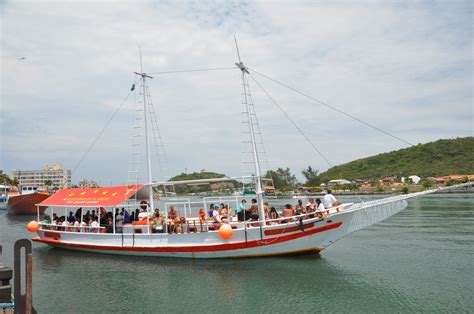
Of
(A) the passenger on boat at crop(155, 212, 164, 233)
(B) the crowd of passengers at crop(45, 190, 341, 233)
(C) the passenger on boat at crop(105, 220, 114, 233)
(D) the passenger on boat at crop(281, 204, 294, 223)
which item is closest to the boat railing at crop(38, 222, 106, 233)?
(B) the crowd of passengers at crop(45, 190, 341, 233)

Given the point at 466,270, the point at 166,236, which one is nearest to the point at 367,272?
the point at 466,270

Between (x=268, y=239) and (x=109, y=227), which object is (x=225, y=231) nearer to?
(x=268, y=239)

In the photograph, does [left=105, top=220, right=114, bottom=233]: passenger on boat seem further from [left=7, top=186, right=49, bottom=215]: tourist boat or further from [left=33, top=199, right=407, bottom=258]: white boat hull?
[left=7, top=186, right=49, bottom=215]: tourist boat

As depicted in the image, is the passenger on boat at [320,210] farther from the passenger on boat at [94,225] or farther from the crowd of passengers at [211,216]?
the passenger on boat at [94,225]

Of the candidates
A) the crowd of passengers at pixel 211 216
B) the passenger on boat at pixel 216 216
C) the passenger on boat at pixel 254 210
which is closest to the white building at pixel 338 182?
the crowd of passengers at pixel 211 216

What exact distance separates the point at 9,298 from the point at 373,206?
14.5m

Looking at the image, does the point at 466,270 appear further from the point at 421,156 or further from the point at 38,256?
the point at 421,156

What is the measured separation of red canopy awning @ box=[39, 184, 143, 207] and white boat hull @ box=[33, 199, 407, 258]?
2262 mm

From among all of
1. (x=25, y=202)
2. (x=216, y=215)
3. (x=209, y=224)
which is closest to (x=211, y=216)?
(x=209, y=224)

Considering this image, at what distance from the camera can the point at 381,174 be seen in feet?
339

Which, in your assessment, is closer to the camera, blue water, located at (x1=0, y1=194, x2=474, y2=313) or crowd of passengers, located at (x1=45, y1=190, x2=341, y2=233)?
blue water, located at (x1=0, y1=194, x2=474, y2=313)

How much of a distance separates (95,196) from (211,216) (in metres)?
7.05

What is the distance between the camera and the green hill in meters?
88.6

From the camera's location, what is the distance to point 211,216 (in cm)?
2047
